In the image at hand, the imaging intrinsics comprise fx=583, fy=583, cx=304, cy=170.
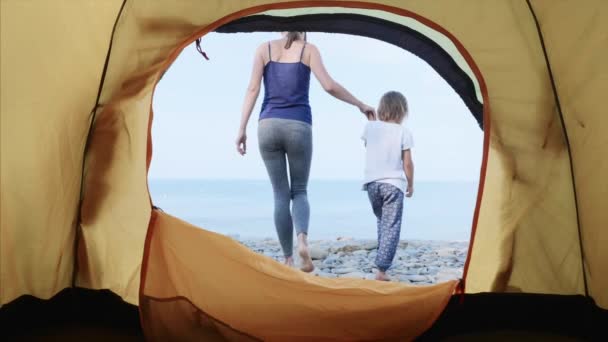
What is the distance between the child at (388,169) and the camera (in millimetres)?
2408

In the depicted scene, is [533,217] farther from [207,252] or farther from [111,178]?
[111,178]

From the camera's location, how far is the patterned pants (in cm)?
238

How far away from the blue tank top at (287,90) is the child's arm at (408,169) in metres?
0.52

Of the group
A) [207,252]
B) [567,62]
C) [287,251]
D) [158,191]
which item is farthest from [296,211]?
[158,191]

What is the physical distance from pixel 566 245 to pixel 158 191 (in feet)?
27.9

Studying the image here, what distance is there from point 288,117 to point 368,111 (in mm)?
323

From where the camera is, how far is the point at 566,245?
145 centimetres

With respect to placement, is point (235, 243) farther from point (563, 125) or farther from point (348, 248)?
point (348, 248)

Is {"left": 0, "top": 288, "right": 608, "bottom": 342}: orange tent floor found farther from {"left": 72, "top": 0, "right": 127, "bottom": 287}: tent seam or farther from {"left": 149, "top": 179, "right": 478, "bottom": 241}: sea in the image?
{"left": 149, "top": 179, "right": 478, "bottom": 241}: sea

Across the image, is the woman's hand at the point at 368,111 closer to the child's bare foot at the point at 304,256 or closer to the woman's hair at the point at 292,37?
the woman's hair at the point at 292,37

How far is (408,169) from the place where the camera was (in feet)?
8.27

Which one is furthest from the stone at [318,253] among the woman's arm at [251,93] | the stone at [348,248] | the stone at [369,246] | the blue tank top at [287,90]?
the blue tank top at [287,90]

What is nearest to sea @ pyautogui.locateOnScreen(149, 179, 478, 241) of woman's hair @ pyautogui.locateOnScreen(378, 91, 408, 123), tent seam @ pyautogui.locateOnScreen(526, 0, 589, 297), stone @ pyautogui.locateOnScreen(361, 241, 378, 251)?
stone @ pyautogui.locateOnScreen(361, 241, 378, 251)

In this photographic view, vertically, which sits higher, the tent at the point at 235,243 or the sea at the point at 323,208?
the tent at the point at 235,243
